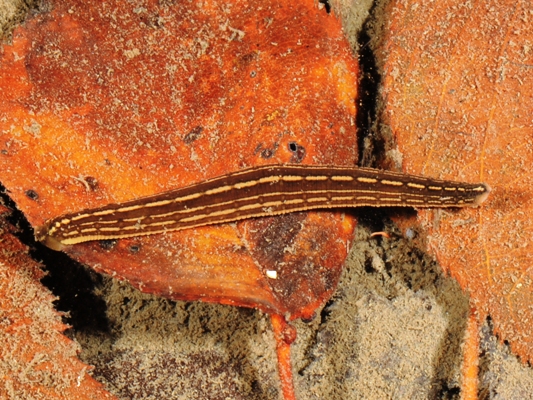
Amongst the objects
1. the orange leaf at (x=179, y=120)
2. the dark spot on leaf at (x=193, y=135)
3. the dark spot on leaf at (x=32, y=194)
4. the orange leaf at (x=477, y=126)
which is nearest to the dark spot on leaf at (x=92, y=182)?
the orange leaf at (x=179, y=120)

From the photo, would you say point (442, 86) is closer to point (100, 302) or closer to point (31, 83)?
point (31, 83)

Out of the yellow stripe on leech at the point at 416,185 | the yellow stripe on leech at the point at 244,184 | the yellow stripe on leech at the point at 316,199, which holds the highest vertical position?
the yellow stripe on leech at the point at 416,185

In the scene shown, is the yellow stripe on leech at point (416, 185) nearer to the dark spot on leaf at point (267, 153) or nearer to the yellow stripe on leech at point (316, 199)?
the yellow stripe on leech at point (316, 199)

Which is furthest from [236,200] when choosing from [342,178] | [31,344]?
[31,344]

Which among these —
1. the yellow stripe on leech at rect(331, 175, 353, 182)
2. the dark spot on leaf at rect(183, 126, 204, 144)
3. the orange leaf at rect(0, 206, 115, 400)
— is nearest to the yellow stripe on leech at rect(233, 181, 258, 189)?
the dark spot on leaf at rect(183, 126, 204, 144)

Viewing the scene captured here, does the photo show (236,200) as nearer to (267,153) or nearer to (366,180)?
(267,153)

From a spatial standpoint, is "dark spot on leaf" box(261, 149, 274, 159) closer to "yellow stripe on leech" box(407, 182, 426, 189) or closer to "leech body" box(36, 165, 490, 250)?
"leech body" box(36, 165, 490, 250)
